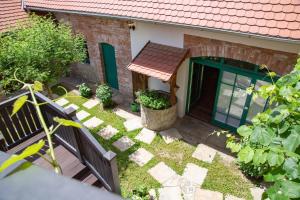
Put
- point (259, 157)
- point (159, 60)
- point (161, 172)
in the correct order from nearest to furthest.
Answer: point (259, 157) → point (161, 172) → point (159, 60)

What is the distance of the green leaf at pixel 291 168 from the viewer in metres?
2.11

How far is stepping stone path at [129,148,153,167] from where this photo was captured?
7.32 meters

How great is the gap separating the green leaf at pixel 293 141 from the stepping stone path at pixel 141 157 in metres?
5.39

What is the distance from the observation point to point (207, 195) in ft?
20.6

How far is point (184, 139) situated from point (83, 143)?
15.6 ft

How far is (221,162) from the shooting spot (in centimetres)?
723

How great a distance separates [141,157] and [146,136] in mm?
1029

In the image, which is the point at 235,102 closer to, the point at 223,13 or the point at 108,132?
the point at 223,13

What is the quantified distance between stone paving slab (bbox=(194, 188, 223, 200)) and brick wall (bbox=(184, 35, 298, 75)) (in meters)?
3.63

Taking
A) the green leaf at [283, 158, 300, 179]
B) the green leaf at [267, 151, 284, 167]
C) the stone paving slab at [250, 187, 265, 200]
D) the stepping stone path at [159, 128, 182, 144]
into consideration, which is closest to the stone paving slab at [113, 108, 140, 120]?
the stepping stone path at [159, 128, 182, 144]

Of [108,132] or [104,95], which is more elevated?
[104,95]

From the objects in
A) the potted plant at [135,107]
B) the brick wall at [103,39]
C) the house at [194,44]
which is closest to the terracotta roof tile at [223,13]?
the house at [194,44]

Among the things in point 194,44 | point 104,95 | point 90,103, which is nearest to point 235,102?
point 194,44

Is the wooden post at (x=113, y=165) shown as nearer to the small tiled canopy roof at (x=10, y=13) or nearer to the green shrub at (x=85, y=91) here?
the green shrub at (x=85, y=91)
